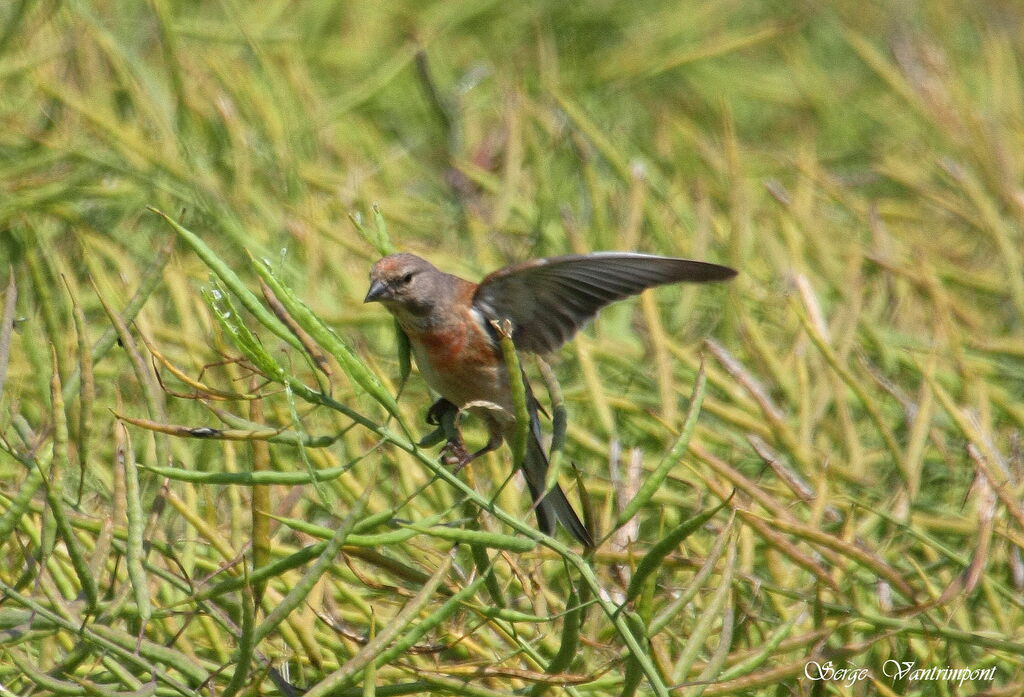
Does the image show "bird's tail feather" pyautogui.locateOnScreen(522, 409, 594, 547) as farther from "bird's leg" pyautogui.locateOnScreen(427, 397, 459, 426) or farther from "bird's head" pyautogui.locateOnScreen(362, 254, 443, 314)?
"bird's head" pyautogui.locateOnScreen(362, 254, 443, 314)

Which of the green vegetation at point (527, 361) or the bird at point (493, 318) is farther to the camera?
the bird at point (493, 318)

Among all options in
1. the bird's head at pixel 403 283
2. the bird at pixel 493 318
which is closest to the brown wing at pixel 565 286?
the bird at pixel 493 318

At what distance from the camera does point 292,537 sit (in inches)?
128

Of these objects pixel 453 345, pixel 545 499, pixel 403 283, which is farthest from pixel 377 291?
pixel 545 499

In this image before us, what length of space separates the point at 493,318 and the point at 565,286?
26 centimetres

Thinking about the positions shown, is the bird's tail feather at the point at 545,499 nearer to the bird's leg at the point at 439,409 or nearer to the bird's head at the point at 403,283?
the bird's leg at the point at 439,409

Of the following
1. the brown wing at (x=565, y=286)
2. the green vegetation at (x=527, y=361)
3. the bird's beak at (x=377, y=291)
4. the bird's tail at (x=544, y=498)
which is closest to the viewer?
the green vegetation at (x=527, y=361)

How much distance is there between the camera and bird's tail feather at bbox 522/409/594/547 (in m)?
2.86

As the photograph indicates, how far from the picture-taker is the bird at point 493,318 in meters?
2.89

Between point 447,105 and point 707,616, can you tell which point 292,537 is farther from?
point 447,105

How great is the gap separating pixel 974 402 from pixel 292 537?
2033 mm

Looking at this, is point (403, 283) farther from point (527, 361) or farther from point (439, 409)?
point (527, 361)

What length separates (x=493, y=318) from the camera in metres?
3.15

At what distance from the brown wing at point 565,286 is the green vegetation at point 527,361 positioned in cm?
33
